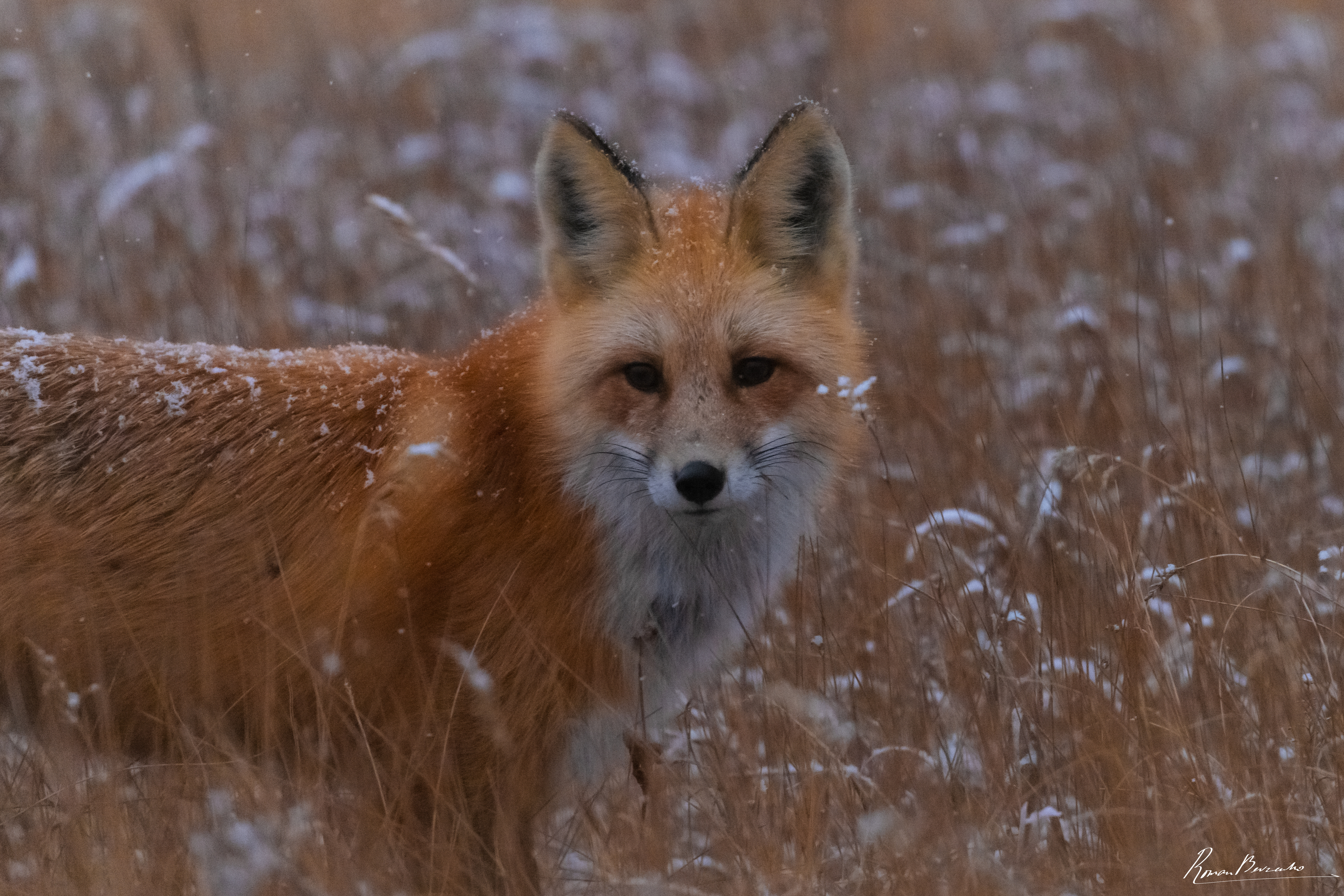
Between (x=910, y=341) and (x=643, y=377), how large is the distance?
128 inches

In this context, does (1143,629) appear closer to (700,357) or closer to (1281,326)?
(700,357)

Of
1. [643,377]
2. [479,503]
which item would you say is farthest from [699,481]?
[479,503]

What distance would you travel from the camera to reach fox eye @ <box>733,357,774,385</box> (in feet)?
11.6

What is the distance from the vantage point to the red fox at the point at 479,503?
10.8 ft

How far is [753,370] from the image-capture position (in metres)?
3.54

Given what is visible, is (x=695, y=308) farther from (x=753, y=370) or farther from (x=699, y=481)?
(x=699, y=481)

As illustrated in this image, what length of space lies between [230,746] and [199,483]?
836 millimetres

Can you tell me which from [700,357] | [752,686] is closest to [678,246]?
[700,357]

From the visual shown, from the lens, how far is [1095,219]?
7.42 meters

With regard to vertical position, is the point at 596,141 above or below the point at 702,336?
above
